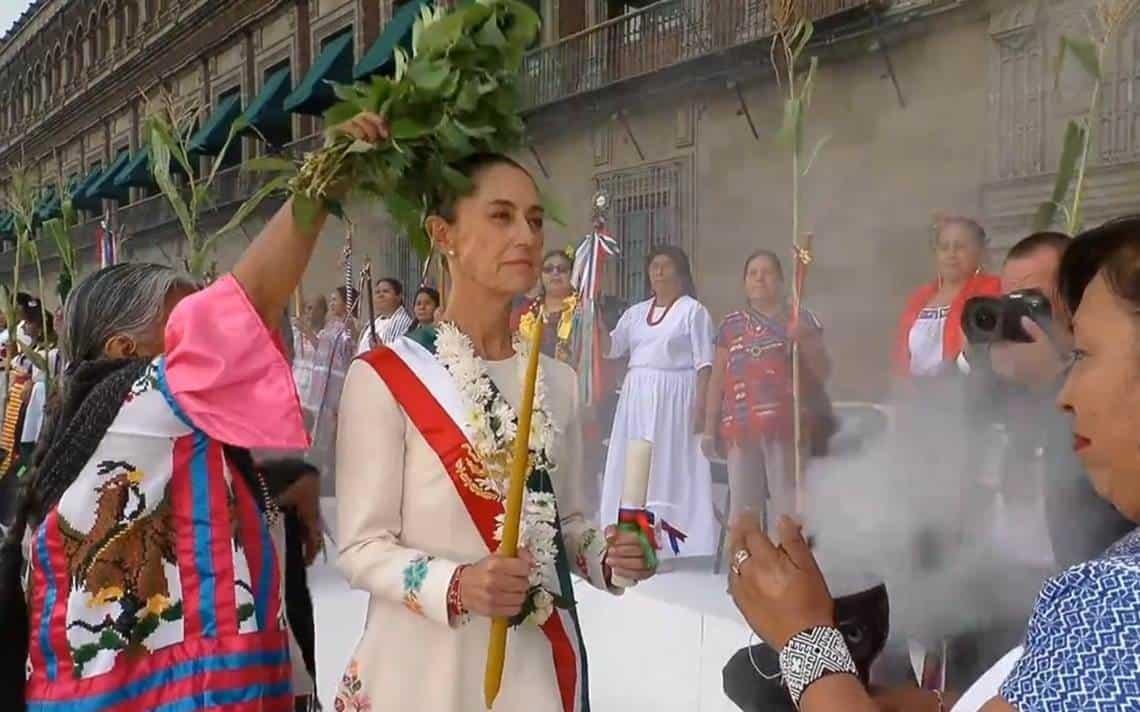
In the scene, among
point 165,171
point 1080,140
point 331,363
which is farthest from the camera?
point 331,363

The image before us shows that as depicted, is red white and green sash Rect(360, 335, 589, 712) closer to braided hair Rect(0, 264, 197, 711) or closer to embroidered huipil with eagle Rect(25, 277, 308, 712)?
embroidered huipil with eagle Rect(25, 277, 308, 712)

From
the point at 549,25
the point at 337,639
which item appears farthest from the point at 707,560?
the point at 549,25

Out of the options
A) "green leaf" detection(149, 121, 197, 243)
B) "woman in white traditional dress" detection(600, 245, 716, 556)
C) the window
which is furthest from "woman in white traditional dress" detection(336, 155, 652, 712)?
the window

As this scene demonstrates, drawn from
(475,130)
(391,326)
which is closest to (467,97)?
(475,130)

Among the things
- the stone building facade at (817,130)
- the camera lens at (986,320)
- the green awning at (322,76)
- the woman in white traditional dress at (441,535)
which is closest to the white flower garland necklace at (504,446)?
the woman in white traditional dress at (441,535)

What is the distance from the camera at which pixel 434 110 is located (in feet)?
4.83

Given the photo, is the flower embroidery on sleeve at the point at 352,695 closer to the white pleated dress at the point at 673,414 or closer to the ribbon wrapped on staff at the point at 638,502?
the ribbon wrapped on staff at the point at 638,502

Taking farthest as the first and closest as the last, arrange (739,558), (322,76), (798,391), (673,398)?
(322,76) < (673,398) < (798,391) < (739,558)

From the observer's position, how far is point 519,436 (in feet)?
4.29

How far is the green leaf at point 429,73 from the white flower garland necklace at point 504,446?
0.33 meters

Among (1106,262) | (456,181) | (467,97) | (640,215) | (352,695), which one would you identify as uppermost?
(640,215)

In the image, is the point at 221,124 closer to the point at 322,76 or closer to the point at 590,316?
the point at 322,76

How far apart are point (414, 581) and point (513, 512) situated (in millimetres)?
154

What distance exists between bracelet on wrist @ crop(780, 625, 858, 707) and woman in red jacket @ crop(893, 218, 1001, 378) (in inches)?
68.8
